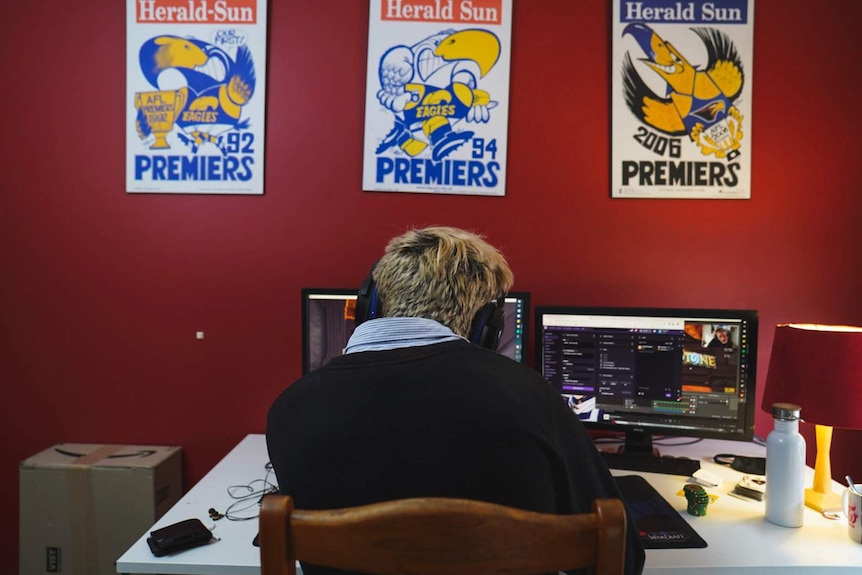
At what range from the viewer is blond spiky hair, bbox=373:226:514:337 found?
1.04 m

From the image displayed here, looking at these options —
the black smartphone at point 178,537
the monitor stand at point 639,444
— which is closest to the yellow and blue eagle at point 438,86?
the monitor stand at point 639,444

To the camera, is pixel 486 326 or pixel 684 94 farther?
pixel 684 94

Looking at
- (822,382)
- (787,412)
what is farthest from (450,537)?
(822,382)

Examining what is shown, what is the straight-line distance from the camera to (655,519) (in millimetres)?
1335

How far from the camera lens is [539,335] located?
1773 millimetres

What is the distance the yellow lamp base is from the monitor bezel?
0.76 ft

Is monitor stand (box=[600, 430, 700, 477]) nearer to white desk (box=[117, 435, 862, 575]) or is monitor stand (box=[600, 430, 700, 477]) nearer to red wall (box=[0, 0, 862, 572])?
white desk (box=[117, 435, 862, 575])

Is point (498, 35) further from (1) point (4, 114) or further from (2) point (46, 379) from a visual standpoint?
(2) point (46, 379)

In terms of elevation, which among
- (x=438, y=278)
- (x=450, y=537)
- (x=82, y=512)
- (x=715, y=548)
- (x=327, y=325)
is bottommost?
(x=82, y=512)

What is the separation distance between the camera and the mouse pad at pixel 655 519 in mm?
1225

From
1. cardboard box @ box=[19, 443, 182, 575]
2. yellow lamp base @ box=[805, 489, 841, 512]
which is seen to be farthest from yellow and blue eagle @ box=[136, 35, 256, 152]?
yellow lamp base @ box=[805, 489, 841, 512]

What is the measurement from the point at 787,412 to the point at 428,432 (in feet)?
3.14

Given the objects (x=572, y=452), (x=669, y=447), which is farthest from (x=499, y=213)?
(x=572, y=452)

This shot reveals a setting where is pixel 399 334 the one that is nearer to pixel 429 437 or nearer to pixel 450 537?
pixel 429 437
